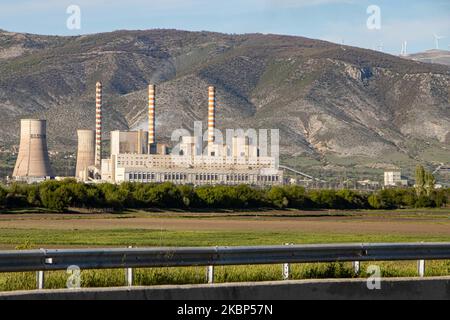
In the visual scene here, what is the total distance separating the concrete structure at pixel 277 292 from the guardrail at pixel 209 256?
96 cm

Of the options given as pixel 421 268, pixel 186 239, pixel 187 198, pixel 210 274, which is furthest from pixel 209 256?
pixel 187 198

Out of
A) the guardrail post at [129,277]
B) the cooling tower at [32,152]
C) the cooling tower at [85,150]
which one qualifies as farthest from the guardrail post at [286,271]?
the cooling tower at [85,150]

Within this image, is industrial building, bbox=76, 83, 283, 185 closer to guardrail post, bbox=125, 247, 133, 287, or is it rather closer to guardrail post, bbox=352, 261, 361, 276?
guardrail post, bbox=352, 261, 361, 276

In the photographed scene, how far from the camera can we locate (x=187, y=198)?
89.8 meters

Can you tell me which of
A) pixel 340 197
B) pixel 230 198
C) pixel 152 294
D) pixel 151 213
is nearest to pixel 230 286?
pixel 152 294

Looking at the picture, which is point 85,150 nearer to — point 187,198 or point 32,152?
point 32,152

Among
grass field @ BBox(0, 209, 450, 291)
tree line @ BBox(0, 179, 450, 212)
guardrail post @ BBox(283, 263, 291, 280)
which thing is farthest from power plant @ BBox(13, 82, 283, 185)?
guardrail post @ BBox(283, 263, 291, 280)

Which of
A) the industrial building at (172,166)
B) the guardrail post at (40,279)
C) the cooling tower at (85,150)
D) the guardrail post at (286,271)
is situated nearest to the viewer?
the guardrail post at (40,279)

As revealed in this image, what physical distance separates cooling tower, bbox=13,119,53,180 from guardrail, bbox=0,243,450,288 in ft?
535

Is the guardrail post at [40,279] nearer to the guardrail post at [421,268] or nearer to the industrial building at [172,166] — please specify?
the guardrail post at [421,268]

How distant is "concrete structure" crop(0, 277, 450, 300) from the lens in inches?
600

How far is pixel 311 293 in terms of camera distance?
55.5 ft

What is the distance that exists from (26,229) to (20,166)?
445 ft

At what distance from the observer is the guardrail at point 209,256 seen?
52.9 feet
